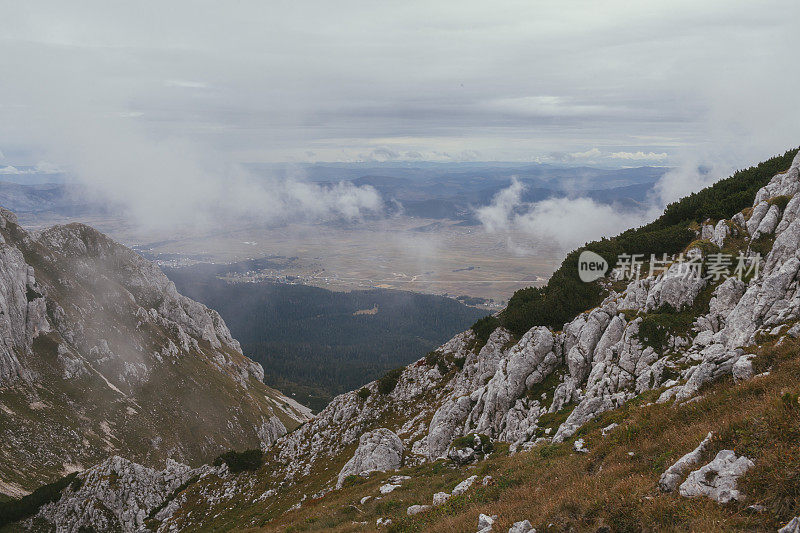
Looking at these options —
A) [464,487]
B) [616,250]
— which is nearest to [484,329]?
[616,250]

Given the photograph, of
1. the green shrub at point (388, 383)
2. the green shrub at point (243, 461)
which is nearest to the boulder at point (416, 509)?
the green shrub at point (388, 383)

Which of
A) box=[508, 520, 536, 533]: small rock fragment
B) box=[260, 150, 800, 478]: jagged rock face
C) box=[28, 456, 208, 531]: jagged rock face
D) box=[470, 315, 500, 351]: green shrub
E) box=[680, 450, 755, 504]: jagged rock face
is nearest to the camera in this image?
box=[680, 450, 755, 504]: jagged rock face

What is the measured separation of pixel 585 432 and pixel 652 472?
9096mm

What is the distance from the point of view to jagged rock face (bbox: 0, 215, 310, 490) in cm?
10488

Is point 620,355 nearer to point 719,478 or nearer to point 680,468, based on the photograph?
point 680,468

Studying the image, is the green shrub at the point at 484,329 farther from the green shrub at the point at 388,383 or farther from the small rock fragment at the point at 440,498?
the small rock fragment at the point at 440,498

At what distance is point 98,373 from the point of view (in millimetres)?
130750

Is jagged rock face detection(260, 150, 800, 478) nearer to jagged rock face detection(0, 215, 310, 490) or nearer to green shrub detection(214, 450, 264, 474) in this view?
green shrub detection(214, 450, 264, 474)

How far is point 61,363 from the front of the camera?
124188 mm

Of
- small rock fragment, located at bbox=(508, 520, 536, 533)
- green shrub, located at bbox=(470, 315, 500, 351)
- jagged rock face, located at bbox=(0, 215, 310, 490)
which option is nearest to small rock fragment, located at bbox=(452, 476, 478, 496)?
small rock fragment, located at bbox=(508, 520, 536, 533)

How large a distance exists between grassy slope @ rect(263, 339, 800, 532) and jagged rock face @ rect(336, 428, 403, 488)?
1738cm

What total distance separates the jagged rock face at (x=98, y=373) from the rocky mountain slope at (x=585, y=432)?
47.9 metres

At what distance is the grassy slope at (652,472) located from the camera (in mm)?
9711

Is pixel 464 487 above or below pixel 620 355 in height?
below
